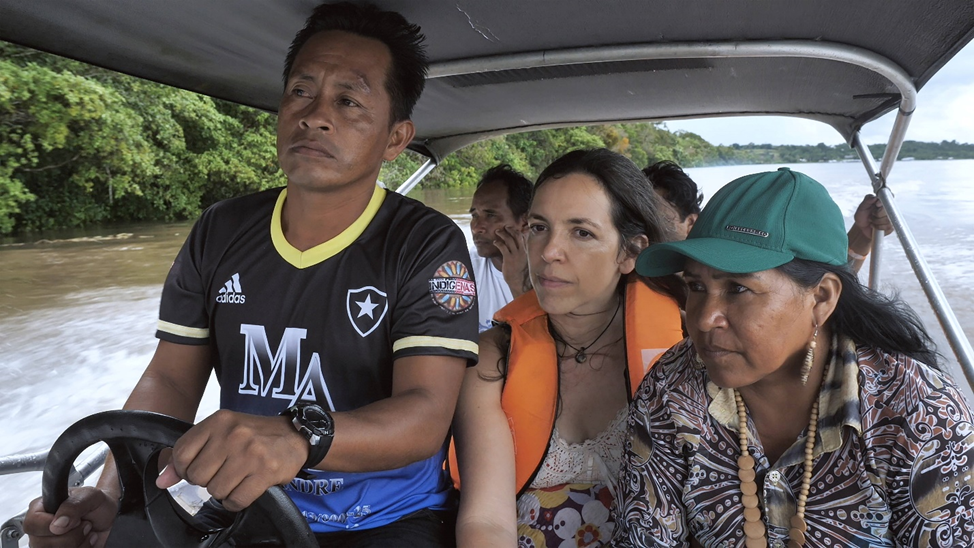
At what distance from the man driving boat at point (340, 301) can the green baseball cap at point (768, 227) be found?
1.91 feet

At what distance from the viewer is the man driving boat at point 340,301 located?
1671mm

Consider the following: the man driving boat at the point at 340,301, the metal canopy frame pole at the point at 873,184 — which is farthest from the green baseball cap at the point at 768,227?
the metal canopy frame pole at the point at 873,184

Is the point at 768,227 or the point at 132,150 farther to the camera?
the point at 132,150

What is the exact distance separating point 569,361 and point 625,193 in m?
0.52

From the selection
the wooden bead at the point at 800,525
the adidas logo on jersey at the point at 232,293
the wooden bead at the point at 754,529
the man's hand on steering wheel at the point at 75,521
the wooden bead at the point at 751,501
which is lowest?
the wooden bead at the point at 754,529

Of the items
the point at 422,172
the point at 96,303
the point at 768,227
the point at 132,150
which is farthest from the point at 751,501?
the point at 132,150

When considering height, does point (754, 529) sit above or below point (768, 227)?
below

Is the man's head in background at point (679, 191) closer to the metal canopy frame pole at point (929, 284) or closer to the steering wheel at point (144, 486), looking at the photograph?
the metal canopy frame pole at point (929, 284)

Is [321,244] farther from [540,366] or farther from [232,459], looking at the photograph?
[232,459]

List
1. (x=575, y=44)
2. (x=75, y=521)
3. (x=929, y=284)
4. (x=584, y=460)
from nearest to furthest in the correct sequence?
1. (x=75, y=521)
2. (x=584, y=460)
3. (x=575, y=44)
4. (x=929, y=284)

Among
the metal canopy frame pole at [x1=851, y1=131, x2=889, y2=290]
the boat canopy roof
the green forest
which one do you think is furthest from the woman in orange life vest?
the green forest

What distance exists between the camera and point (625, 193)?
2102 mm

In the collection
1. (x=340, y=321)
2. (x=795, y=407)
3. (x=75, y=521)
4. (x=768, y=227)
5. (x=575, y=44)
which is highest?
(x=575, y=44)

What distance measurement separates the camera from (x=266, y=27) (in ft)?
6.71
